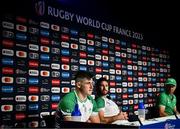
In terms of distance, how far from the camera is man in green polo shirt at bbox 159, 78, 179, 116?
458 cm

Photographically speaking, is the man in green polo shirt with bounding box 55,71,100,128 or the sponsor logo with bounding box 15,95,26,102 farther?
the sponsor logo with bounding box 15,95,26,102

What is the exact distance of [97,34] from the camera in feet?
15.1

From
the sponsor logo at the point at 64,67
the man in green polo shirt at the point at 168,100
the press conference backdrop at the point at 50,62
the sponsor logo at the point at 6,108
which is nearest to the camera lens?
the sponsor logo at the point at 6,108

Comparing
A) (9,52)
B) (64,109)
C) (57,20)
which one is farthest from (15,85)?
(57,20)

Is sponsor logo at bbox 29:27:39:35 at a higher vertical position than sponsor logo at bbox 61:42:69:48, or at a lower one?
higher

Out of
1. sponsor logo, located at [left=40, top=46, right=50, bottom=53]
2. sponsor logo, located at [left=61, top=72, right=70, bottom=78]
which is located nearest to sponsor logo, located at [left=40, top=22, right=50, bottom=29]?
sponsor logo, located at [left=40, top=46, right=50, bottom=53]

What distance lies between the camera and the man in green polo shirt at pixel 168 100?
4.58 m

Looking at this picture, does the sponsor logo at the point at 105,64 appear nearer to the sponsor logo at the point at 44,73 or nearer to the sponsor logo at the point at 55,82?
the sponsor logo at the point at 55,82

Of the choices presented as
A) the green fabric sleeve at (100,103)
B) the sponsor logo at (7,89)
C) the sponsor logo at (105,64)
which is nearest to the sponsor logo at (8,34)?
the sponsor logo at (7,89)

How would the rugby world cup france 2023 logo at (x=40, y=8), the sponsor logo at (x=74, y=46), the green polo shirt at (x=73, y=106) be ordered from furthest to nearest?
the sponsor logo at (x=74, y=46) → the rugby world cup france 2023 logo at (x=40, y=8) → the green polo shirt at (x=73, y=106)

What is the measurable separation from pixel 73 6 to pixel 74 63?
90 cm

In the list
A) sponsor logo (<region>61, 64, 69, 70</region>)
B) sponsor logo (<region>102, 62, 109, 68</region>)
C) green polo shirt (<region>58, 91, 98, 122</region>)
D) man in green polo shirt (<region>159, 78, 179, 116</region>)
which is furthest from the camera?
sponsor logo (<region>102, 62, 109, 68</region>)

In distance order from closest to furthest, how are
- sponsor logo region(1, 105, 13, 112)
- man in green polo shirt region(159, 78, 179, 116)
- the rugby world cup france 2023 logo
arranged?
sponsor logo region(1, 105, 13, 112) → the rugby world cup france 2023 logo → man in green polo shirt region(159, 78, 179, 116)

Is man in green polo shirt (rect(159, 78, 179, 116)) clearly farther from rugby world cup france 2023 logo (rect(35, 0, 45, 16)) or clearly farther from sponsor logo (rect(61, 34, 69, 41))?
rugby world cup france 2023 logo (rect(35, 0, 45, 16))
